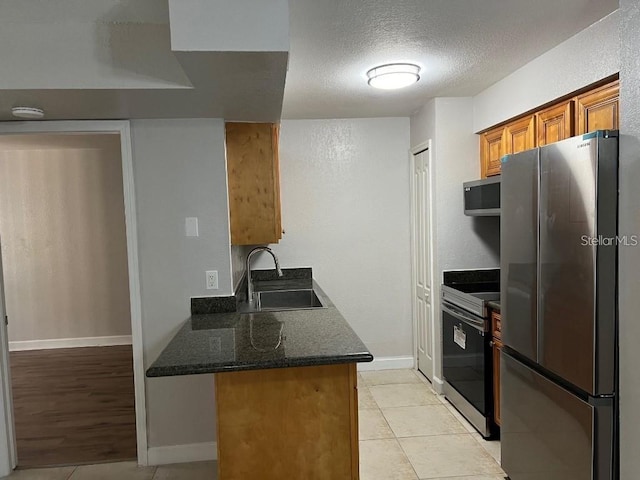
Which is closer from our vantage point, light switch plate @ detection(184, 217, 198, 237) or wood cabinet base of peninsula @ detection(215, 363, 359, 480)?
wood cabinet base of peninsula @ detection(215, 363, 359, 480)

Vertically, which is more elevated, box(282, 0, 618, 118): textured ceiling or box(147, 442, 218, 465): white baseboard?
box(282, 0, 618, 118): textured ceiling

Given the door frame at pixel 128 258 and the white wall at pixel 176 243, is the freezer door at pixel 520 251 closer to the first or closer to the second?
the white wall at pixel 176 243

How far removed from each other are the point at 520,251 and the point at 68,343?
17.0 ft

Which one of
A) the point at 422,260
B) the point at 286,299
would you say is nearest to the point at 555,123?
the point at 422,260

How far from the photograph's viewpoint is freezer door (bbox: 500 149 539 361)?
2205 millimetres

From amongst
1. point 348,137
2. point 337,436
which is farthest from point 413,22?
point 348,137

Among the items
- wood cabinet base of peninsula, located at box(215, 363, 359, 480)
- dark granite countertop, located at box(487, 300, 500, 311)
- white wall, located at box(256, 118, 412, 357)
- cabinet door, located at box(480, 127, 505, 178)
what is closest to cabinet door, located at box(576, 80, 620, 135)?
cabinet door, located at box(480, 127, 505, 178)

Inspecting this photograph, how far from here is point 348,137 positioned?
14.2ft

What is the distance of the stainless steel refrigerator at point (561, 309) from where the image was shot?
1809 millimetres

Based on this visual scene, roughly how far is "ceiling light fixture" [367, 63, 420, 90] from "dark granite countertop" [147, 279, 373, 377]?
4.77 ft
